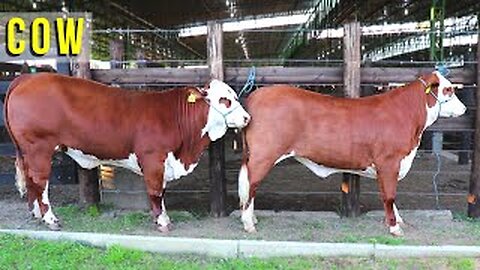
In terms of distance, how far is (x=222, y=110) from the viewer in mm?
4801

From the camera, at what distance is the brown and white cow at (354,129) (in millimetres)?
4664

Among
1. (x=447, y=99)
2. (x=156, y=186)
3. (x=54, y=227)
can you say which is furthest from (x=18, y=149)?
(x=447, y=99)

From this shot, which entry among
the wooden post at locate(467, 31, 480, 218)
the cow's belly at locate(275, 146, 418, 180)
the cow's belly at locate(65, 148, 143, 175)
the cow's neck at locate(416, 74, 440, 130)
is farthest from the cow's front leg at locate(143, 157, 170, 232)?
the wooden post at locate(467, 31, 480, 218)

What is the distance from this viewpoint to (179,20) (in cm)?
3044

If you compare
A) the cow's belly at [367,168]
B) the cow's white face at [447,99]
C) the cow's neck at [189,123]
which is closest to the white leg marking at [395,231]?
the cow's belly at [367,168]

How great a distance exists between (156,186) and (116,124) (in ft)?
2.18

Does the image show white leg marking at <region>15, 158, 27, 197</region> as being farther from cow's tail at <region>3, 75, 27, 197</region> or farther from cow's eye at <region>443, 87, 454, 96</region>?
cow's eye at <region>443, 87, 454, 96</region>

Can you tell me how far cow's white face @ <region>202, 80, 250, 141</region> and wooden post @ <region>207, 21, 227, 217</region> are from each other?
0.41 meters

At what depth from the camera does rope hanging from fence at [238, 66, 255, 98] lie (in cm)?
530

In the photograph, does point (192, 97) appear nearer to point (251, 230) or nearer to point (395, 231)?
point (251, 230)

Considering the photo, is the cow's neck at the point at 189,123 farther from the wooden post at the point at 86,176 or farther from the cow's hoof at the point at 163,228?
the wooden post at the point at 86,176

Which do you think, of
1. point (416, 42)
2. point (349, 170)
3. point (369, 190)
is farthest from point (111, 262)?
point (416, 42)

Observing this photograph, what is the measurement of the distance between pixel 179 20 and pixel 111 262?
1084 inches

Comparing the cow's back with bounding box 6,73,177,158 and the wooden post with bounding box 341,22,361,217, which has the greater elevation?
the wooden post with bounding box 341,22,361,217
